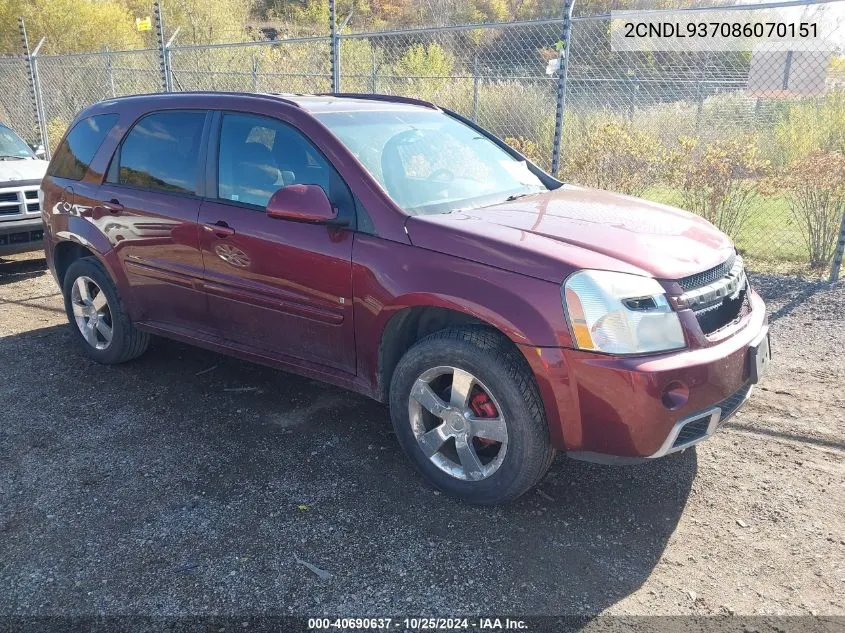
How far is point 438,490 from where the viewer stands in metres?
3.28

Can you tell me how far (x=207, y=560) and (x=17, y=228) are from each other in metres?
5.78

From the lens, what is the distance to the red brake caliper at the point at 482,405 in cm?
305

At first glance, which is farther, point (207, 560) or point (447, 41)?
point (447, 41)

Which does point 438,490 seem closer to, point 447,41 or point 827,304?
point 827,304

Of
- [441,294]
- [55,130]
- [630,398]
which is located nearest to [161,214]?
[441,294]

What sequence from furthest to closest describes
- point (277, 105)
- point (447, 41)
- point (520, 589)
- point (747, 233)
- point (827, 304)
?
point (447, 41)
point (747, 233)
point (827, 304)
point (277, 105)
point (520, 589)

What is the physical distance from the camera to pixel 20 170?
745 cm

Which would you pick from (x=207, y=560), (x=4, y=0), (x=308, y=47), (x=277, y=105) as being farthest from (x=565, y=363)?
(x=4, y=0)

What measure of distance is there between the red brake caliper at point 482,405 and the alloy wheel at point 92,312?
2.89 metres

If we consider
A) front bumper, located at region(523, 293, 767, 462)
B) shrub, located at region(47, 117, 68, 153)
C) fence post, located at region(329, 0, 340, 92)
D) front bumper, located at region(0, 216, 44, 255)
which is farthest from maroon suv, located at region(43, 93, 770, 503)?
shrub, located at region(47, 117, 68, 153)

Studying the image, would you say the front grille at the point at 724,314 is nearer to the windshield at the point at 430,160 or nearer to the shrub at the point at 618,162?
the windshield at the point at 430,160

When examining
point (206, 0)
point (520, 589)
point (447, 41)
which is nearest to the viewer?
point (520, 589)

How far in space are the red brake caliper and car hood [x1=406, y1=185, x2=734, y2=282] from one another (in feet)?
1.94

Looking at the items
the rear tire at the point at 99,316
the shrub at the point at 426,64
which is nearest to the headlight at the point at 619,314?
the rear tire at the point at 99,316
